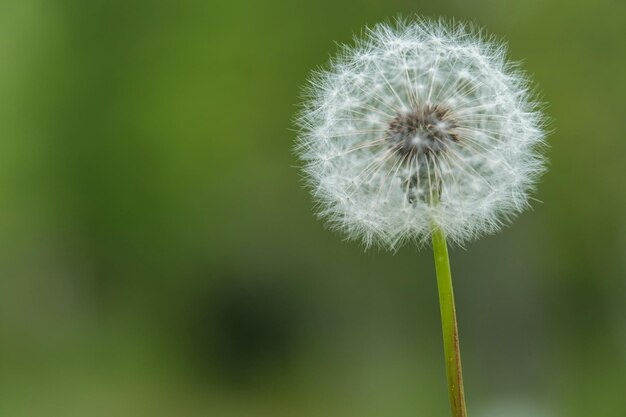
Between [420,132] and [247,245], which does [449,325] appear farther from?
[247,245]

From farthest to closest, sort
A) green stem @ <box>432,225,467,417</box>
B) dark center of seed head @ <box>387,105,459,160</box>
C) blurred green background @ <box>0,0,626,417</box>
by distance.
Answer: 1. blurred green background @ <box>0,0,626,417</box>
2. dark center of seed head @ <box>387,105,459,160</box>
3. green stem @ <box>432,225,467,417</box>

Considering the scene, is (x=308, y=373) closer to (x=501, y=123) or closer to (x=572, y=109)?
(x=572, y=109)

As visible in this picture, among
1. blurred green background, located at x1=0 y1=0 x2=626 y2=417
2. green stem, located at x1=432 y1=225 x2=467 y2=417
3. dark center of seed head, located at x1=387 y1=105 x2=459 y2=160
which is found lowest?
green stem, located at x1=432 y1=225 x2=467 y2=417

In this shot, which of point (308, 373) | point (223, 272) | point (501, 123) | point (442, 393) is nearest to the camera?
point (501, 123)

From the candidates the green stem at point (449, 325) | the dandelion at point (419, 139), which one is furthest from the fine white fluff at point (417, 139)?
the green stem at point (449, 325)

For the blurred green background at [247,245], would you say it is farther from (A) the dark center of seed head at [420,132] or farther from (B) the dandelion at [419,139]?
(A) the dark center of seed head at [420,132]

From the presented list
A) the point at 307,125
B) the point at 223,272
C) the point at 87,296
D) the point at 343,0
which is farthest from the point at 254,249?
the point at 307,125

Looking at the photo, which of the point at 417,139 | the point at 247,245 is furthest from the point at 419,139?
the point at 247,245

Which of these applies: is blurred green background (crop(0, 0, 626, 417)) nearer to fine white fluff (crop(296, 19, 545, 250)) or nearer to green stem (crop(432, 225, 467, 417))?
fine white fluff (crop(296, 19, 545, 250))

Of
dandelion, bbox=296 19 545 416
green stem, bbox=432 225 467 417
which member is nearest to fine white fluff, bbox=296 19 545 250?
dandelion, bbox=296 19 545 416
